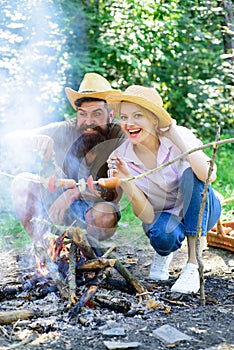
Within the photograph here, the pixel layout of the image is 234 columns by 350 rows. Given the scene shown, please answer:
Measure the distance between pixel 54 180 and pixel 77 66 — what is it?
447 centimetres

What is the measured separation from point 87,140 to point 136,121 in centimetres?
55

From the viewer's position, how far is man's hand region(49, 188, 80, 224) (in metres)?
3.68

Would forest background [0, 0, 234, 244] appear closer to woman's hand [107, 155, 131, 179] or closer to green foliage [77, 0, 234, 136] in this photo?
green foliage [77, 0, 234, 136]

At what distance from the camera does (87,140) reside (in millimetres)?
3695

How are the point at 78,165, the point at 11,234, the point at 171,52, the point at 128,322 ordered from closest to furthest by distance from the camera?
the point at 128,322 < the point at 78,165 < the point at 11,234 < the point at 171,52

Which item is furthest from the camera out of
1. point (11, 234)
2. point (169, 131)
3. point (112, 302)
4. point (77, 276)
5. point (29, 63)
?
point (29, 63)

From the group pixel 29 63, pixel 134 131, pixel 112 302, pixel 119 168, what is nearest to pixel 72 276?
pixel 112 302

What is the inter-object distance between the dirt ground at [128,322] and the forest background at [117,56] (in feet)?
7.84

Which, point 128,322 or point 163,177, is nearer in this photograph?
point 128,322

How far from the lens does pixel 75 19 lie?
7711 millimetres

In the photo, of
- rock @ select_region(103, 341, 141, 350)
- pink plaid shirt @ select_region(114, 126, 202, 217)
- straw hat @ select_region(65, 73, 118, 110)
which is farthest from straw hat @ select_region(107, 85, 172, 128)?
rock @ select_region(103, 341, 141, 350)

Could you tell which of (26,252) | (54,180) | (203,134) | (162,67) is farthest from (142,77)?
(54,180)

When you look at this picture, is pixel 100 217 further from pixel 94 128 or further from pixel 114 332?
pixel 114 332

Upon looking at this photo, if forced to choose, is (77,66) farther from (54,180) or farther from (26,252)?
(54,180)
